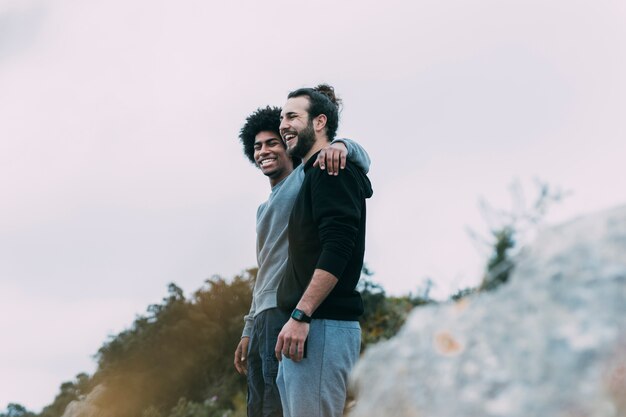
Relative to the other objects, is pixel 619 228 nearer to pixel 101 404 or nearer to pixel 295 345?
pixel 295 345

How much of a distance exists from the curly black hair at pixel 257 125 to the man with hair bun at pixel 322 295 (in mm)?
1287

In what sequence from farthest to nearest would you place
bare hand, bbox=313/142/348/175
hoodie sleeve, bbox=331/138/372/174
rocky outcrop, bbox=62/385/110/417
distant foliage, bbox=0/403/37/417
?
1. distant foliage, bbox=0/403/37/417
2. rocky outcrop, bbox=62/385/110/417
3. hoodie sleeve, bbox=331/138/372/174
4. bare hand, bbox=313/142/348/175

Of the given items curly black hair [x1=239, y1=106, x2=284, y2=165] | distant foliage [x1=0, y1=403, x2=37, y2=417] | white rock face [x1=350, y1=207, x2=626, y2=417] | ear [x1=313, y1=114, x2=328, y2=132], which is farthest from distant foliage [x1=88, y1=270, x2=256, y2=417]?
white rock face [x1=350, y1=207, x2=626, y2=417]

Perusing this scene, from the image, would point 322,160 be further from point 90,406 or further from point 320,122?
point 90,406

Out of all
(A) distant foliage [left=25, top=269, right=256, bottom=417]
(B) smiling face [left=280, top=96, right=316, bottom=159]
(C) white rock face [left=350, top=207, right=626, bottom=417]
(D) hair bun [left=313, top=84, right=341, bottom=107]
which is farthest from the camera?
(A) distant foliage [left=25, top=269, right=256, bottom=417]

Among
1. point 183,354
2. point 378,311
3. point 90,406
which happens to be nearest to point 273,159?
point 378,311

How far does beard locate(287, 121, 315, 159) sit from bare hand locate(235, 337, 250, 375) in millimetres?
1245

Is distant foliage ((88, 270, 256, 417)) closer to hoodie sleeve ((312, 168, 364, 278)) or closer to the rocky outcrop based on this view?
the rocky outcrop

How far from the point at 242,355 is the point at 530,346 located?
10.9 feet

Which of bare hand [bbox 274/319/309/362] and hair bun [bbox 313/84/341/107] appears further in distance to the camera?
hair bun [bbox 313/84/341/107]

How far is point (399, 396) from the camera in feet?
4.62

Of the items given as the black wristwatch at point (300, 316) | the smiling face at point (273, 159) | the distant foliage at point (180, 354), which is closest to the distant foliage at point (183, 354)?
the distant foliage at point (180, 354)

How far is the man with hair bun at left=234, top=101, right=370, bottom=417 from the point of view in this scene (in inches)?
139

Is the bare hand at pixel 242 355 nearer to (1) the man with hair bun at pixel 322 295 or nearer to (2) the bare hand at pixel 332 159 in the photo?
(1) the man with hair bun at pixel 322 295
